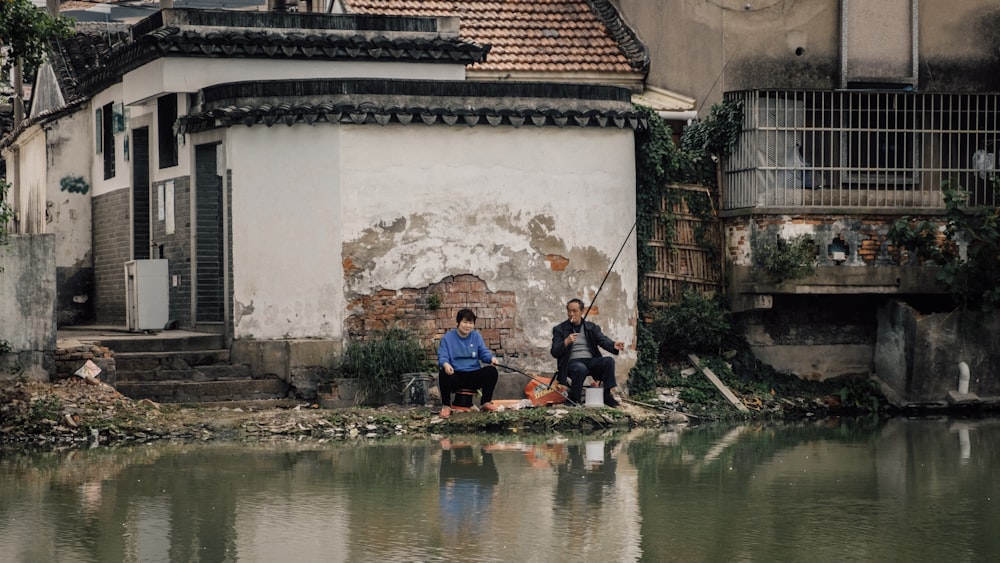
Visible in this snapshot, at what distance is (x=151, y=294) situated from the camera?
21.9 metres

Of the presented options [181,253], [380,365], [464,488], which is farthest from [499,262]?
[464,488]

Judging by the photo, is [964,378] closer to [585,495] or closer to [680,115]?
[680,115]

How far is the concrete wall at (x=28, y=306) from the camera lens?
54.9ft

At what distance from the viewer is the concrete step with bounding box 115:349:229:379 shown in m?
18.6

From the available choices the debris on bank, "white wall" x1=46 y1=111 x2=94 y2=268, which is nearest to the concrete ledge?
the debris on bank

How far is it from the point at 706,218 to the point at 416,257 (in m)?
4.50

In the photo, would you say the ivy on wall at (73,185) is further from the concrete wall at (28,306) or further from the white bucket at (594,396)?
the white bucket at (594,396)

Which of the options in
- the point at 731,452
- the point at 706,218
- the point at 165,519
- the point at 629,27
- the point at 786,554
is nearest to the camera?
the point at 786,554

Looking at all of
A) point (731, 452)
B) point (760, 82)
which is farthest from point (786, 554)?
point (760, 82)

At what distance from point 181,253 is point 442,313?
460 cm

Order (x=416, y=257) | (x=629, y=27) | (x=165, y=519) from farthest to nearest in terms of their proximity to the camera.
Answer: (x=629, y=27) < (x=416, y=257) < (x=165, y=519)

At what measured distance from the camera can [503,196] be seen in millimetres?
19531

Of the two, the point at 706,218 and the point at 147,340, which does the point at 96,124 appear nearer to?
the point at 147,340

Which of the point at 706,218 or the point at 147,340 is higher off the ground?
the point at 706,218
